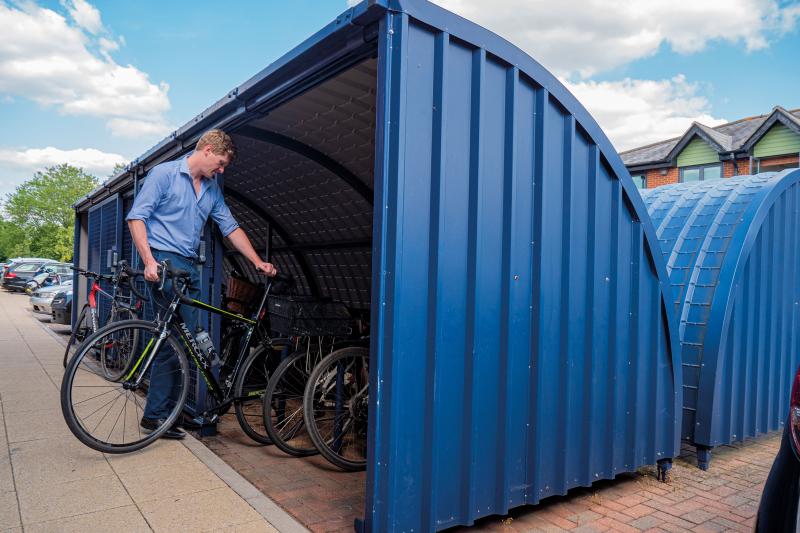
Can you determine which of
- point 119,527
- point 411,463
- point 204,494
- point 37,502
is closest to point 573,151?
point 411,463

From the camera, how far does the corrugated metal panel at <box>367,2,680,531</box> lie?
280cm

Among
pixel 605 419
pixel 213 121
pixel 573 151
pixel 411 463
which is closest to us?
pixel 411 463

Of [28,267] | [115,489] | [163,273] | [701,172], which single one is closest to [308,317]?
[163,273]

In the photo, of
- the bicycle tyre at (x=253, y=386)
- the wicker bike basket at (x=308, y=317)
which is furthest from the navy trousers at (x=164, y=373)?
the wicker bike basket at (x=308, y=317)

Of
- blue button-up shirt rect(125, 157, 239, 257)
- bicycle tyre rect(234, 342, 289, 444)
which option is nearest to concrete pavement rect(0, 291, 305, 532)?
bicycle tyre rect(234, 342, 289, 444)

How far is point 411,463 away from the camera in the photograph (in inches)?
113

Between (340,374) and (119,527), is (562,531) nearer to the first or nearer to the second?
(340,374)

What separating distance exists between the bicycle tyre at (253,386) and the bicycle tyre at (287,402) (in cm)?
16

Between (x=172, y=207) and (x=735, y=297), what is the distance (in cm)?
438

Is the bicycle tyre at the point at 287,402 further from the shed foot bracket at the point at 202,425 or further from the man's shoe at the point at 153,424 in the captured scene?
the man's shoe at the point at 153,424

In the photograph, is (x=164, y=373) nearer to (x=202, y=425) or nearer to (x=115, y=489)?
(x=202, y=425)

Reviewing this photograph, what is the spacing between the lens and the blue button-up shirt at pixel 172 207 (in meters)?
4.25

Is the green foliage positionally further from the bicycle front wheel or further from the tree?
the bicycle front wheel

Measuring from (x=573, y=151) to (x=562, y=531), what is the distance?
221 cm
